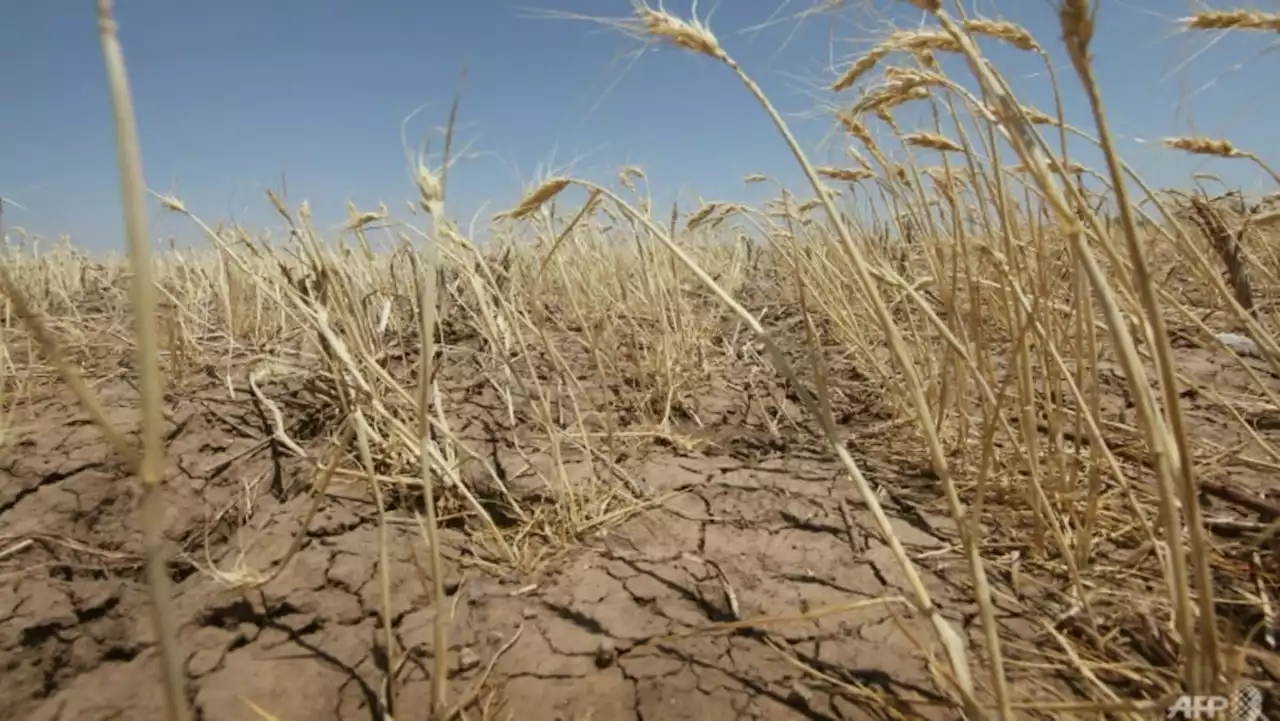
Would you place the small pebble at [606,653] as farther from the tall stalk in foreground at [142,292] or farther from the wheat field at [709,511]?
the tall stalk in foreground at [142,292]

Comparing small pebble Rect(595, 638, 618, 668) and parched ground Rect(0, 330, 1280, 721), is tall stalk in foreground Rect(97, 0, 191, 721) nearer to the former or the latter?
parched ground Rect(0, 330, 1280, 721)

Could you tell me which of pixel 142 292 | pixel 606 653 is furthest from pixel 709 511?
pixel 142 292

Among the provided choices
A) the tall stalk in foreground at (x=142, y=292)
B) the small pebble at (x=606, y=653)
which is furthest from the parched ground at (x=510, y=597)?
the tall stalk in foreground at (x=142, y=292)

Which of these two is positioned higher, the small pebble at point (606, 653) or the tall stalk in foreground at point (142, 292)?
the tall stalk in foreground at point (142, 292)

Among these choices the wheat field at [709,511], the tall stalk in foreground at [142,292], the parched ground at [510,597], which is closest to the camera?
the tall stalk in foreground at [142,292]

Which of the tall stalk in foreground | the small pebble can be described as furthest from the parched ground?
the tall stalk in foreground

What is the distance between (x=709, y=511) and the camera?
136 centimetres

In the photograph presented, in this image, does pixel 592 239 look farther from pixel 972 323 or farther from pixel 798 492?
pixel 972 323

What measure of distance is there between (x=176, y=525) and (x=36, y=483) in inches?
14.6

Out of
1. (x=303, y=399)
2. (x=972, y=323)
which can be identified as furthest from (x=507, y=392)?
(x=972, y=323)

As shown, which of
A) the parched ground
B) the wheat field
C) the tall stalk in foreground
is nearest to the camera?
the tall stalk in foreground

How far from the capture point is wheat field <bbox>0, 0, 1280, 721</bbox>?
2.17 ft

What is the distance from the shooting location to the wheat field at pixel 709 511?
0.66 meters

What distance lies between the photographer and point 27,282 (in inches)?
152
